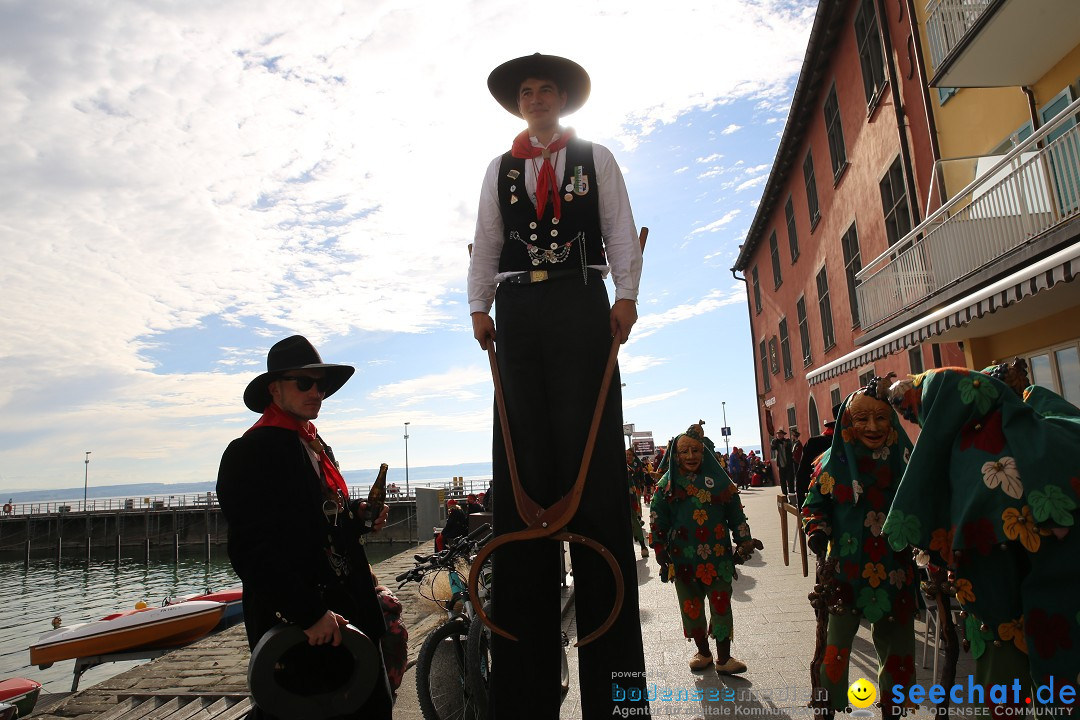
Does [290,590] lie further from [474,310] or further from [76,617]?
[76,617]

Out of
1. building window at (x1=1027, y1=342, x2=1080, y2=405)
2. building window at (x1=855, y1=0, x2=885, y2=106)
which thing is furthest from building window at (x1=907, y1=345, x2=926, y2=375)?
building window at (x1=855, y1=0, x2=885, y2=106)

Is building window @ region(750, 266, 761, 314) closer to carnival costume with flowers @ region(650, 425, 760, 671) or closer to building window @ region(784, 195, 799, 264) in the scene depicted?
building window @ region(784, 195, 799, 264)

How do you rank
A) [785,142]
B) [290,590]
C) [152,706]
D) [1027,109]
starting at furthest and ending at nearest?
[785,142]
[1027,109]
[152,706]
[290,590]

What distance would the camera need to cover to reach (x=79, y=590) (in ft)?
125

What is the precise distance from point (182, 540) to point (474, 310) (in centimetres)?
6185

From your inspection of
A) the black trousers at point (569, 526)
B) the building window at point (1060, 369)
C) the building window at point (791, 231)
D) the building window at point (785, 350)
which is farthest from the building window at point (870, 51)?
the black trousers at point (569, 526)

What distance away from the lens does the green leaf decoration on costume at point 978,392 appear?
2.72m

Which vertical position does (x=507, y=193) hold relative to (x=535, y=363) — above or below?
above

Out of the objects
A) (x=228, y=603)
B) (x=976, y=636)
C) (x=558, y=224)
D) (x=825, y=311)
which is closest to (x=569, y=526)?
(x=558, y=224)

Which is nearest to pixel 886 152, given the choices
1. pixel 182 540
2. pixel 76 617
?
pixel 76 617

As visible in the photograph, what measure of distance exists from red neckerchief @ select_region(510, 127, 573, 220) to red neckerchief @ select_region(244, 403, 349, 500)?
1327 millimetres

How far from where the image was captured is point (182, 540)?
5588 cm

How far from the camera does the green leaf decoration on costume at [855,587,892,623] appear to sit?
11.6 ft

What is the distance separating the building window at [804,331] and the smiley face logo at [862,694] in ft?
69.4
